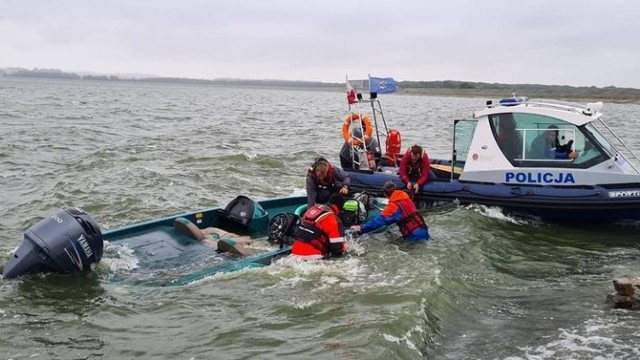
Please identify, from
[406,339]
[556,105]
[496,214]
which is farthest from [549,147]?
[406,339]

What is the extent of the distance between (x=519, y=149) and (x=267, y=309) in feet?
20.1

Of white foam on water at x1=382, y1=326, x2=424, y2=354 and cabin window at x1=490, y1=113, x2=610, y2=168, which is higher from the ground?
cabin window at x1=490, y1=113, x2=610, y2=168

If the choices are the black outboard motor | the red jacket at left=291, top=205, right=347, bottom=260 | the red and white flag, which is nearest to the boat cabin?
the red and white flag

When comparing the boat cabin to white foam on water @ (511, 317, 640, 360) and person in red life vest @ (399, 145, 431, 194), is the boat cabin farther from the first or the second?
white foam on water @ (511, 317, 640, 360)

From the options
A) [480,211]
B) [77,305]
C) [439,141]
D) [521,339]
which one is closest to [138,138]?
[439,141]

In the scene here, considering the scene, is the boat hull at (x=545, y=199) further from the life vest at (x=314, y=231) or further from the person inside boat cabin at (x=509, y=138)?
the life vest at (x=314, y=231)

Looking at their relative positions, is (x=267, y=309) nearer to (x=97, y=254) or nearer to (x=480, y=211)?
(x=97, y=254)

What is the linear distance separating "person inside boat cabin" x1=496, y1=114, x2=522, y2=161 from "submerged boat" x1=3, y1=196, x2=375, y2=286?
9.05ft

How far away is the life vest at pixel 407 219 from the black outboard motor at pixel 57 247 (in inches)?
165

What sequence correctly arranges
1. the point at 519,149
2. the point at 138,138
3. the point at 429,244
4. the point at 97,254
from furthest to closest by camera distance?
the point at 138,138 < the point at 519,149 < the point at 429,244 < the point at 97,254

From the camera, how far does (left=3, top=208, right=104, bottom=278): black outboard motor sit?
6.74 m

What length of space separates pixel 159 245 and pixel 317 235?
7.27 ft

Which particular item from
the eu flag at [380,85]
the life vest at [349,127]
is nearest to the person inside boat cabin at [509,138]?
the eu flag at [380,85]

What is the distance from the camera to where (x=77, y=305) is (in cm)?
661
